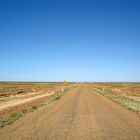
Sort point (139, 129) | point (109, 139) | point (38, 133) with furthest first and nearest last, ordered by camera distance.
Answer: point (139, 129)
point (38, 133)
point (109, 139)

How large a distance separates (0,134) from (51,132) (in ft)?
6.75

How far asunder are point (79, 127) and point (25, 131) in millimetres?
2435

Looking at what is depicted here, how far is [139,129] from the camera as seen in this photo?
A: 7547 millimetres

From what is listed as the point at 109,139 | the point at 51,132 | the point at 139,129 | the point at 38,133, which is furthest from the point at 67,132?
the point at 139,129

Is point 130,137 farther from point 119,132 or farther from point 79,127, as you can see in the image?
point 79,127

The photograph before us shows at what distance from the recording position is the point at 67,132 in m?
7.06

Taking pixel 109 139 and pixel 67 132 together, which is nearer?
pixel 109 139

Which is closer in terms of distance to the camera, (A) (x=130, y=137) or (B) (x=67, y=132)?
(A) (x=130, y=137)

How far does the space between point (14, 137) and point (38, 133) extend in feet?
3.10

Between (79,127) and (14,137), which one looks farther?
(79,127)

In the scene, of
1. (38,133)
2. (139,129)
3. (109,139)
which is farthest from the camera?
(139,129)

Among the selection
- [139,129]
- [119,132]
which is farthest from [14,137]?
[139,129]

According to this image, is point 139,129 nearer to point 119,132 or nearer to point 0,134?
point 119,132

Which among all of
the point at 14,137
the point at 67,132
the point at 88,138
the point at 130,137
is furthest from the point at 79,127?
the point at 14,137
